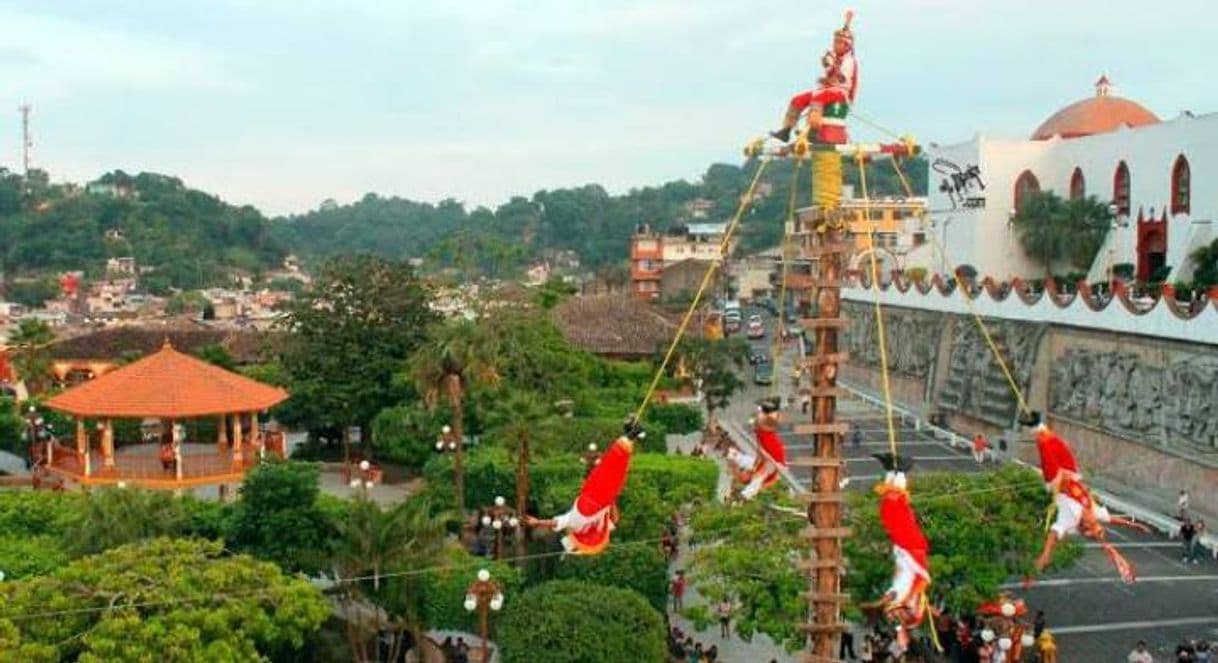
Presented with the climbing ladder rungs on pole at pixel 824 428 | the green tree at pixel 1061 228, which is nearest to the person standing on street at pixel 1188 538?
the climbing ladder rungs on pole at pixel 824 428

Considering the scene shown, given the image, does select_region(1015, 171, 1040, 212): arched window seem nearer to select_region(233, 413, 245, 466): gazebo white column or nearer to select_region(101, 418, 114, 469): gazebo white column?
select_region(233, 413, 245, 466): gazebo white column

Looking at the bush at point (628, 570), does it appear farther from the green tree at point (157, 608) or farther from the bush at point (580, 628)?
the green tree at point (157, 608)

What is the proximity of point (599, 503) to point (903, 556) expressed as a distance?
212 cm

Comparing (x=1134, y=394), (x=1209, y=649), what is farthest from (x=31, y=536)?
(x=1134, y=394)

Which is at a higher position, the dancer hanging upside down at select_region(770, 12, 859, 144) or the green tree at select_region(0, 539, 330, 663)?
the dancer hanging upside down at select_region(770, 12, 859, 144)

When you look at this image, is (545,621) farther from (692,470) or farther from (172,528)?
(692,470)

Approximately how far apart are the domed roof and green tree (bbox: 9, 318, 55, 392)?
121 feet

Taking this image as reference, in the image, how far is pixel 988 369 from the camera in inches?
1361

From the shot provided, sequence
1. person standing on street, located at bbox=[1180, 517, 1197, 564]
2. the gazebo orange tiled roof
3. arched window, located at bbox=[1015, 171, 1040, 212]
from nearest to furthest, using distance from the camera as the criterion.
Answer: person standing on street, located at bbox=[1180, 517, 1197, 564]
the gazebo orange tiled roof
arched window, located at bbox=[1015, 171, 1040, 212]

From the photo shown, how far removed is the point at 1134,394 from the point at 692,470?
1061 cm

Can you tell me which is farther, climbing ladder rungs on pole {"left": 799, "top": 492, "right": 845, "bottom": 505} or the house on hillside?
the house on hillside

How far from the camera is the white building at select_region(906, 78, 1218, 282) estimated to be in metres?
34.7

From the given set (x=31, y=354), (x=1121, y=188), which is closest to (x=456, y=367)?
(x=31, y=354)

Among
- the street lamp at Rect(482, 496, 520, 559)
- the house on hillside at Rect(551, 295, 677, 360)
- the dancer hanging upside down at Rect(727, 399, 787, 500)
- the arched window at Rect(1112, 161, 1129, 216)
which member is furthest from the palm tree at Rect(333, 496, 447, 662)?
the arched window at Rect(1112, 161, 1129, 216)
